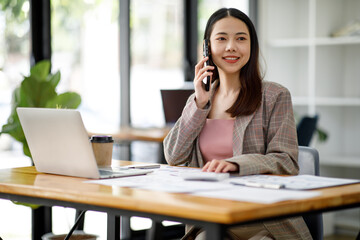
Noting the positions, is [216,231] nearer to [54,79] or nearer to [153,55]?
[54,79]

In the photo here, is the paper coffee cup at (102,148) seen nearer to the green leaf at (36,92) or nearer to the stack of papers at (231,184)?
the stack of papers at (231,184)

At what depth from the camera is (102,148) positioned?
2066 mm

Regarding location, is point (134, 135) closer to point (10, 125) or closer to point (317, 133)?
point (10, 125)

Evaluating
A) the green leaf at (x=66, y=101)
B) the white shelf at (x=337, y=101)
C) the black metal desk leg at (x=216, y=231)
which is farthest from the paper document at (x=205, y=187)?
the white shelf at (x=337, y=101)

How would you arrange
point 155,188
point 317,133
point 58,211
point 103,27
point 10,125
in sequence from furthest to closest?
point 317,133, point 103,27, point 58,211, point 10,125, point 155,188

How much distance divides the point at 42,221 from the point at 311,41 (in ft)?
8.53

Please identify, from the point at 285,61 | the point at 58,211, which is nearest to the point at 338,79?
the point at 285,61

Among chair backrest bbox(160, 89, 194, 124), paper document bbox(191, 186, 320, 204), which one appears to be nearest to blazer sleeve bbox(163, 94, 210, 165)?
paper document bbox(191, 186, 320, 204)

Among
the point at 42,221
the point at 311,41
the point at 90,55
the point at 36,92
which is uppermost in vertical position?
the point at 311,41

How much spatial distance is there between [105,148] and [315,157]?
745 millimetres

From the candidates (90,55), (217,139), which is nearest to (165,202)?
(217,139)

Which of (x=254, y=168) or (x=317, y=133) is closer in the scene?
(x=254, y=168)

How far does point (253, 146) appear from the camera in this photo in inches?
86.7

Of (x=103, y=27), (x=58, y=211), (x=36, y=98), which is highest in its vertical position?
(x=103, y=27)
